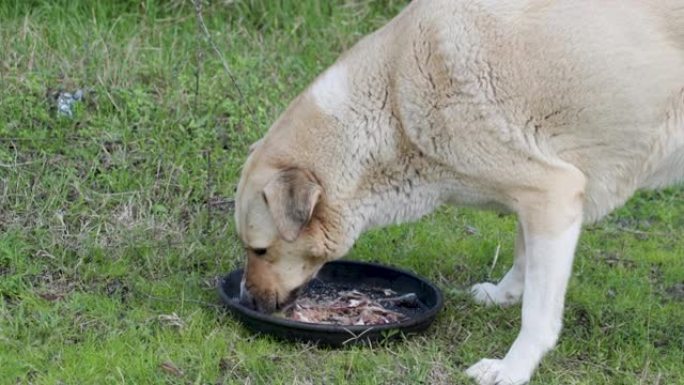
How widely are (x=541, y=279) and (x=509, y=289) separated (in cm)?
88

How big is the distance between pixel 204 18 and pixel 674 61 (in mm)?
4111

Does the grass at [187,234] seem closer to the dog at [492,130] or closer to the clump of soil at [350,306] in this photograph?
the clump of soil at [350,306]

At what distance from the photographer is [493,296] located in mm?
5637

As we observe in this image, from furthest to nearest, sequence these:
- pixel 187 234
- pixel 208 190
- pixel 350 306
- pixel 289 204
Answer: pixel 208 190 < pixel 187 234 < pixel 350 306 < pixel 289 204

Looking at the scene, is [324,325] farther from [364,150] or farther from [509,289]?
[509,289]

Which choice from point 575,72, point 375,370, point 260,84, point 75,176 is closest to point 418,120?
point 575,72

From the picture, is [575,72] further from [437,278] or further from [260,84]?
[260,84]

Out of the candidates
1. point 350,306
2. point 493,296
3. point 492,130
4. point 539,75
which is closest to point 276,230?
point 350,306

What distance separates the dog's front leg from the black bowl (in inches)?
14.6

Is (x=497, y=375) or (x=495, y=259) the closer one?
(x=497, y=375)

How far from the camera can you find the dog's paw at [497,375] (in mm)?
4738

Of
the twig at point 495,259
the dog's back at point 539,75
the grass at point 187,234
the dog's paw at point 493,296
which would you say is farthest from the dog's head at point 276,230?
the twig at point 495,259

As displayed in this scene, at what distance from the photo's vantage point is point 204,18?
8211 millimetres

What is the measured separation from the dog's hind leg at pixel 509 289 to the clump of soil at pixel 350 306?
38 centimetres
